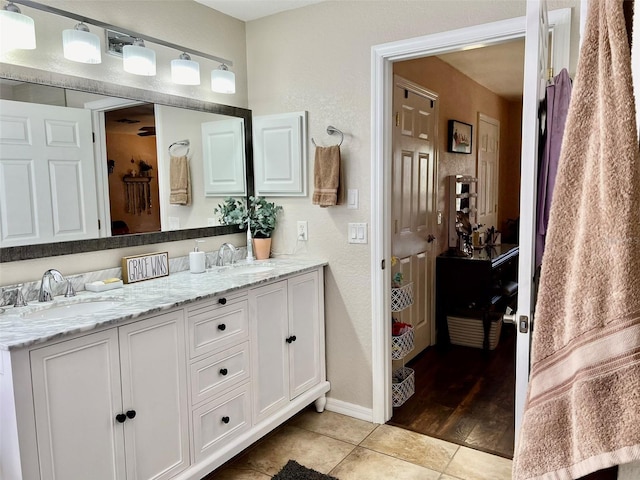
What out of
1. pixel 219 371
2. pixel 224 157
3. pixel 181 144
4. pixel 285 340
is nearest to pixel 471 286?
pixel 285 340

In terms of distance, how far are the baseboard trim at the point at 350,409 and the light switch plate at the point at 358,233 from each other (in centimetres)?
101

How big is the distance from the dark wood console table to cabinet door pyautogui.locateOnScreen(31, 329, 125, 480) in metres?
2.89

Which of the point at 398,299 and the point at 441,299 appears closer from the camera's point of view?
the point at 398,299

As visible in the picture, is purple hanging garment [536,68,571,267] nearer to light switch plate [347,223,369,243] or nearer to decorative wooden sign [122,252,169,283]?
light switch plate [347,223,369,243]

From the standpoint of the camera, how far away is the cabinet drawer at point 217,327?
6.93ft

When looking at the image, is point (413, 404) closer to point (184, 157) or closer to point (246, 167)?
point (246, 167)

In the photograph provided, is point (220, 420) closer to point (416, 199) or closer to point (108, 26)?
point (108, 26)

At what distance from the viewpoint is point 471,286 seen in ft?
12.9

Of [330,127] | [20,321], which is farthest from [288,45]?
[20,321]

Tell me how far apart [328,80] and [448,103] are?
182 cm

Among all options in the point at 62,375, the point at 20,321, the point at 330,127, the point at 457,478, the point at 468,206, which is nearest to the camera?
the point at 62,375

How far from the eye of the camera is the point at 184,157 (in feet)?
9.04

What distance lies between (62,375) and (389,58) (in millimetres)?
2138

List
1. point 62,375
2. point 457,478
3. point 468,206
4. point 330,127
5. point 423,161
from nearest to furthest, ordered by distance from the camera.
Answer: point 62,375 → point 457,478 → point 330,127 → point 423,161 → point 468,206
